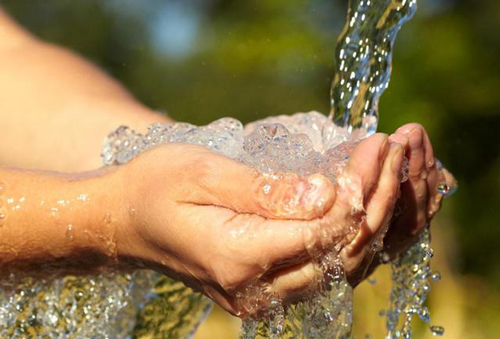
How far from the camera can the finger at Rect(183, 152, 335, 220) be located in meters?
1.04

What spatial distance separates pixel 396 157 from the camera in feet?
3.67

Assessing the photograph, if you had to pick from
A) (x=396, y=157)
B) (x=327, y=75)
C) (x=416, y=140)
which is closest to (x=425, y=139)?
(x=416, y=140)

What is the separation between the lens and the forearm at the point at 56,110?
1.76m

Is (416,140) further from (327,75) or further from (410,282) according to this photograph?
(327,75)

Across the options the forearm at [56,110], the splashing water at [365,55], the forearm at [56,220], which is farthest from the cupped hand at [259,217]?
the forearm at [56,110]

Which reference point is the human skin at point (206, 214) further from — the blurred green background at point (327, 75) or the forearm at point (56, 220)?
the blurred green background at point (327, 75)

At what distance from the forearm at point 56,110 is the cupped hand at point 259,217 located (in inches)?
22.4

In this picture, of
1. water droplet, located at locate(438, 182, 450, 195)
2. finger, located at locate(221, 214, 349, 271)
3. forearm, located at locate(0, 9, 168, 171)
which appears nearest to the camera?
finger, located at locate(221, 214, 349, 271)

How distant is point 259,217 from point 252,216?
10mm

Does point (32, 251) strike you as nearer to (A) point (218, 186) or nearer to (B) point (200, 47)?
(A) point (218, 186)

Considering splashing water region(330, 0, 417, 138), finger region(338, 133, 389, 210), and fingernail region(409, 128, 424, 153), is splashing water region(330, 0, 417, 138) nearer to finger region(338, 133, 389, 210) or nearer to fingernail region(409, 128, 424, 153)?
fingernail region(409, 128, 424, 153)

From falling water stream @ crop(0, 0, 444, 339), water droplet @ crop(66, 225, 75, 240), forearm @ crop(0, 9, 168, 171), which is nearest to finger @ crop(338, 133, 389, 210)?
falling water stream @ crop(0, 0, 444, 339)

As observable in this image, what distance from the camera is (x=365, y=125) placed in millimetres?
1529

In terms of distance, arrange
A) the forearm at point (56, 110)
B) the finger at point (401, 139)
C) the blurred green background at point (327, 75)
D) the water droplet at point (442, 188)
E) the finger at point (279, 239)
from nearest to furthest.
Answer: the finger at point (279, 239) → the finger at point (401, 139) → the water droplet at point (442, 188) → the forearm at point (56, 110) → the blurred green background at point (327, 75)
